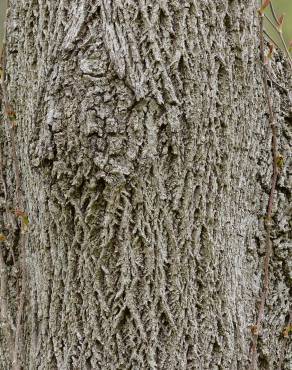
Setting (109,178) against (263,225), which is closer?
(109,178)

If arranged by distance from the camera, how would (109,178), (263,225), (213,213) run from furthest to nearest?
1. (263,225)
2. (213,213)
3. (109,178)

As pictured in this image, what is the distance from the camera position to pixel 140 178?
200cm

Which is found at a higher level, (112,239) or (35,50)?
(35,50)

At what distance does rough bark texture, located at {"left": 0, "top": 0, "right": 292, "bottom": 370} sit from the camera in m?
1.98

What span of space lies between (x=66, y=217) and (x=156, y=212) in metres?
0.28

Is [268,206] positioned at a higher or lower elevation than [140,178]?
lower

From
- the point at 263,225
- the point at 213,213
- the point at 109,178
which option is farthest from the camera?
the point at 263,225

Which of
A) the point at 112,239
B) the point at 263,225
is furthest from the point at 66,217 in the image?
the point at 263,225

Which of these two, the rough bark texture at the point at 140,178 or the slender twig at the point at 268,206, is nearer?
the rough bark texture at the point at 140,178

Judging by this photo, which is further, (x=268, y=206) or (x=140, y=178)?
(x=268, y=206)

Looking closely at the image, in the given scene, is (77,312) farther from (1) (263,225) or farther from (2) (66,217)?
(1) (263,225)

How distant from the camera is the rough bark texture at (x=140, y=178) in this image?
198 cm

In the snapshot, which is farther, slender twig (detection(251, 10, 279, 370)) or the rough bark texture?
slender twig (detection(251, 10, 279, 370))

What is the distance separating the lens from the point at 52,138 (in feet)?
6.54
